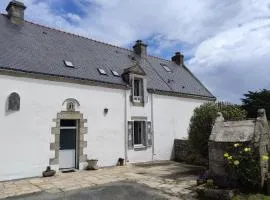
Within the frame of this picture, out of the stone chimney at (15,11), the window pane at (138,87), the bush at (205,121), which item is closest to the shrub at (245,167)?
the bush at (205,121)

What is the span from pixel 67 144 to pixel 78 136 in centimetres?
62

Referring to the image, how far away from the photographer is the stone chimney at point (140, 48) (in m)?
20.2

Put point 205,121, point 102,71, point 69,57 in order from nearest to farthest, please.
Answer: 1. point 205,121
2. point 69,57
3. point 102,71

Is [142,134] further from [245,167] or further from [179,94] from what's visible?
[245,167]

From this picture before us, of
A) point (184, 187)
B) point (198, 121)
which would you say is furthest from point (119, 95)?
point (184, 187)

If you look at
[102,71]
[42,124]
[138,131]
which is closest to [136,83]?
[102,71]

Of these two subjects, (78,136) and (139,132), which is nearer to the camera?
(78,136)

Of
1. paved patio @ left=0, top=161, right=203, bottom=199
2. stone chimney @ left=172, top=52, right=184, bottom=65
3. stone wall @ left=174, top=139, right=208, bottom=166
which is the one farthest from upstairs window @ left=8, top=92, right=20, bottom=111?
stone chimney @ left=172, top=52, right=184, bottom=65

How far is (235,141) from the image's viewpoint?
7.93m

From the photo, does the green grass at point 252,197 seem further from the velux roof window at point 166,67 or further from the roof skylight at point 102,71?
the velux roof window at point 166,67

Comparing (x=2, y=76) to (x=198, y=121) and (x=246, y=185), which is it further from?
(x=246, y=185)

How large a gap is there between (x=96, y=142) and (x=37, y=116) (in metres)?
3.23

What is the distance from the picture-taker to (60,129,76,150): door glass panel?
12.5 metres

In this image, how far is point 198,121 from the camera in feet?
41.7
